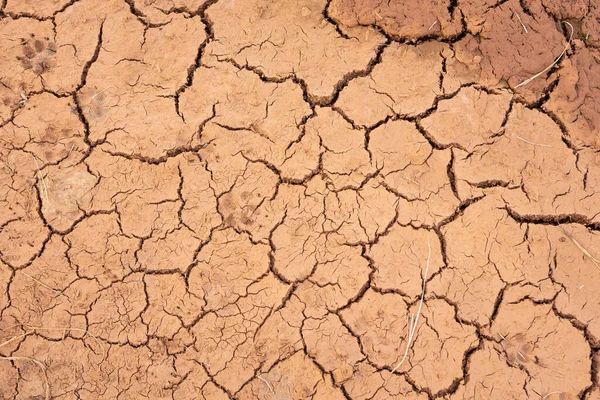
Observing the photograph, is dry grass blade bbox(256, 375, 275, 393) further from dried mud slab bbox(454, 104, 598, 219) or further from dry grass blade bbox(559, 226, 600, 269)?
dry grass blade bbox(559, 226, 600, 269)

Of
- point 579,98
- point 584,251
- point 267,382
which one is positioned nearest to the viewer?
point 267,382

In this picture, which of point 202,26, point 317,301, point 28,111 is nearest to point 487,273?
point 317,301

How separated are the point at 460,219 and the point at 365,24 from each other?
1248mm

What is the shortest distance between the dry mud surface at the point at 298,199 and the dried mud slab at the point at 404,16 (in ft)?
0.04

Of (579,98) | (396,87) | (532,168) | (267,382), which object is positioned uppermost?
(396,87)

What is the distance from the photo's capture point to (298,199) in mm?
2770

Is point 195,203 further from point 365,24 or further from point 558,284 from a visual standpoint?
point 558,284

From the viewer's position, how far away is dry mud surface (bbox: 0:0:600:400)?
2.62 metres

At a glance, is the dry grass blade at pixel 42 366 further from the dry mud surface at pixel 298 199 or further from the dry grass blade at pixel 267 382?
the dry grass blade at pixel 267 382

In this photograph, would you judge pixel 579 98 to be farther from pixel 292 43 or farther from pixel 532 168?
pixel 292 43

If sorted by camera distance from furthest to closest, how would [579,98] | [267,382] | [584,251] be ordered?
[579,98] → [584,251] → [267,382]

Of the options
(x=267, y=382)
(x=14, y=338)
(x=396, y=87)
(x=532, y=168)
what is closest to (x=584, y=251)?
(x=532, y=168)

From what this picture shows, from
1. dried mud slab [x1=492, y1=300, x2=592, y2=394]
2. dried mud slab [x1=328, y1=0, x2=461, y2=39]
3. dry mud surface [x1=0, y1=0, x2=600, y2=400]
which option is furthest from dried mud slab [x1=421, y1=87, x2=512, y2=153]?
dried mud slab [x1=492, y1=300, x2=592, y2=394]

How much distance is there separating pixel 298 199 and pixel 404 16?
1243 millimetres
